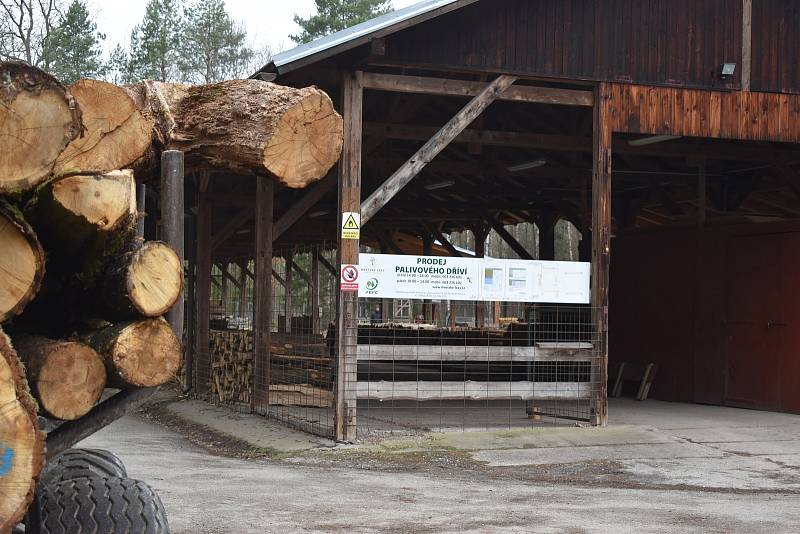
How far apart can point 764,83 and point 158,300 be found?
12.3 metres

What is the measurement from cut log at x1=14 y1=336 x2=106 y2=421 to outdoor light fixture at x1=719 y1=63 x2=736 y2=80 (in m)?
12.0

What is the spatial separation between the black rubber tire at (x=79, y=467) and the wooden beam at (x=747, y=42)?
11486mm

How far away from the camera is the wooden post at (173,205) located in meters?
5.04

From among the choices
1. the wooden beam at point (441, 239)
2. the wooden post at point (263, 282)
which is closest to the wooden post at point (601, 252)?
the wooden post at point (263, 282)

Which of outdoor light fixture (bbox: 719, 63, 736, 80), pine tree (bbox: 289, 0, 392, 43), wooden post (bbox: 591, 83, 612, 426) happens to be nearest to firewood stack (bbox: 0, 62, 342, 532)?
wooden post (bbox: 591, 83, 612, 426)

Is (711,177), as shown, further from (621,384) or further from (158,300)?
(158,300)

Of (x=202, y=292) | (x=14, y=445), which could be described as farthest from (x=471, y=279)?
(x=14, y=445)

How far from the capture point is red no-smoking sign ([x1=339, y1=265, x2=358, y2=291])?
1292 centimetres

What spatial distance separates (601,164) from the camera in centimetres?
1437

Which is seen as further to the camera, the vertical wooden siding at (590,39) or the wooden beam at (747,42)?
the wooden beam at (747,42)

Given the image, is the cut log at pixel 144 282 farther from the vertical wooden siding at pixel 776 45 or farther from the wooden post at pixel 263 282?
the vertical wooden siding at pixel 776 45

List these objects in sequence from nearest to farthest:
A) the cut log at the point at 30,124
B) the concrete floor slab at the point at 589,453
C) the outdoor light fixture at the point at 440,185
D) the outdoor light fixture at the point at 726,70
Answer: the cut log at the point at 30,124 → the concrete floor slab at the point at 589,453 → the outdoor light fixture at the point at 726,70 → the outdoor light fixture at the point at 440,185

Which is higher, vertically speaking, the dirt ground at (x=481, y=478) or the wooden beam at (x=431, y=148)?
the wooden beam at (x=431, y=148)

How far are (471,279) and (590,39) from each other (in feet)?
11.5
